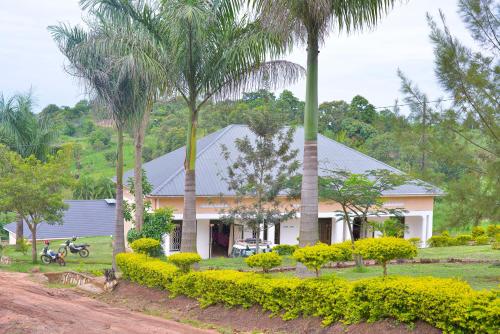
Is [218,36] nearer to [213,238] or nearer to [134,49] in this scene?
[134,49]

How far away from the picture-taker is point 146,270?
16016mm

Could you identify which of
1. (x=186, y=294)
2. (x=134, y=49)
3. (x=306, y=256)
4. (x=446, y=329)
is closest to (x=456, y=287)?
(x=446, y=329)

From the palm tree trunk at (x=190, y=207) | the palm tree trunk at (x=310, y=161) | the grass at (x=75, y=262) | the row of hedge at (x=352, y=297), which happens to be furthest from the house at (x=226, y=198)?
the palm tree trunk at (x=310, y=161)

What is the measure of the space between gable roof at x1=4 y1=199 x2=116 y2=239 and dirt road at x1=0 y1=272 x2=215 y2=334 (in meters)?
29.4

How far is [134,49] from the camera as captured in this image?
15188 millimetres

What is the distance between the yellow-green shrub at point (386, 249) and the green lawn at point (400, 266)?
96 centimetres

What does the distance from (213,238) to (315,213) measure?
20.3 metres

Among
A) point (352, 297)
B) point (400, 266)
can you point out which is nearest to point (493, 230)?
point (400, 266)

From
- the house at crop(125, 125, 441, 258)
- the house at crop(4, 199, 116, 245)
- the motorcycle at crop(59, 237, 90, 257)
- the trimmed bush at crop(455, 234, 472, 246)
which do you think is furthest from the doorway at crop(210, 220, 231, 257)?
the house at crop(4, 199, 116, 245)

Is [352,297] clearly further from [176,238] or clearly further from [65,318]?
[176,238]

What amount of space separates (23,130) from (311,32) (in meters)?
24.1

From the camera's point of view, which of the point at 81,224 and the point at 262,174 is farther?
the point at 81,224

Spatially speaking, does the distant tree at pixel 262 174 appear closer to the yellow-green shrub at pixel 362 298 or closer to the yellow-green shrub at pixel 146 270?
the yellow-green shrub at pixel 146 270

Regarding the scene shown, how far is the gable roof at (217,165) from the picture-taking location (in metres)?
28.4
